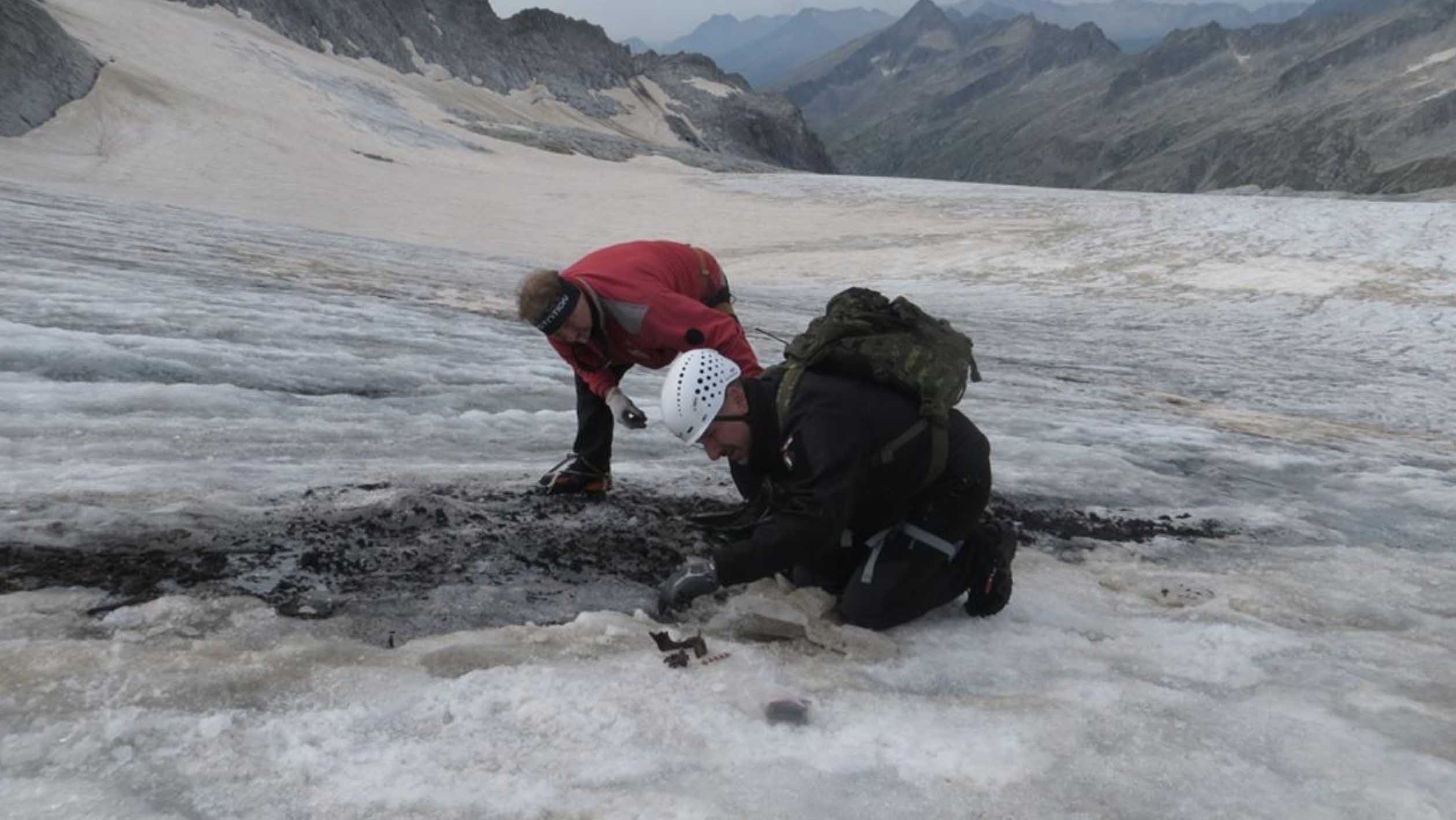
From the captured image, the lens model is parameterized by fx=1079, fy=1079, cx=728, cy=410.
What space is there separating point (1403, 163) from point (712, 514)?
153631 mm

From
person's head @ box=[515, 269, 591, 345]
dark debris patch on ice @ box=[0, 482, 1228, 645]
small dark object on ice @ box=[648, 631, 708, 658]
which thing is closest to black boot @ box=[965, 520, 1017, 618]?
small dark object on ice @ box=[648, 631, 708, 658]

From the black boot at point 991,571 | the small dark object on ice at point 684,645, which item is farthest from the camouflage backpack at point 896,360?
the small dark object on ice at point 684,645

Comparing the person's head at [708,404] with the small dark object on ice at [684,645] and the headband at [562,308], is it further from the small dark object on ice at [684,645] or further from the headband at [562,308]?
the headband at [562,308]

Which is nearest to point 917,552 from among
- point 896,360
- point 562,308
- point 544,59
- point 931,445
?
point 931,445

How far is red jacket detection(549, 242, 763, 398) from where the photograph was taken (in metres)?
4.68

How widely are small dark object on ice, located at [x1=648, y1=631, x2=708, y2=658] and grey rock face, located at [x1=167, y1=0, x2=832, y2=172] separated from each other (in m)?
44.2

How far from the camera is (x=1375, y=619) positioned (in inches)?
177

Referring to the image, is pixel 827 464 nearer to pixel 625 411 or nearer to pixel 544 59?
pixel 625 411

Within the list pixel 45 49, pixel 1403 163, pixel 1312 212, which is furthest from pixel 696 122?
pixel 1403 163

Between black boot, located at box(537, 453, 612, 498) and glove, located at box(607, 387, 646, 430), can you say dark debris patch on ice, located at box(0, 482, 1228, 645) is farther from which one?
glove, located at box(607, 387, 646, 430)

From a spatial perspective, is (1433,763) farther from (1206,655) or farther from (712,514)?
(712,514)

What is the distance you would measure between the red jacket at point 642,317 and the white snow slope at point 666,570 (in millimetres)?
891

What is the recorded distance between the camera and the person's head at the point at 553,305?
453 cm

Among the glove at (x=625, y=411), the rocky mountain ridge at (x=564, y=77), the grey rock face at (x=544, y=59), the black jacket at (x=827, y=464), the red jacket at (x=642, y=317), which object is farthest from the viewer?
the grey rock face at (x=544, y=59)
